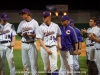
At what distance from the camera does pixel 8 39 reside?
6.54 meters

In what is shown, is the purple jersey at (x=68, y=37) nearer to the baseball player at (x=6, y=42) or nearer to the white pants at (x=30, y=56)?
the white pants at (x=30, y=56)

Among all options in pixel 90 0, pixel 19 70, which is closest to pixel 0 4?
pixel 90 0

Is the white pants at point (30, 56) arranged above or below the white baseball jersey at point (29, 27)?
below

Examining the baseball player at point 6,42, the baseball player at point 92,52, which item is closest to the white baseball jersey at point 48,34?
the baseball player at point 6,42

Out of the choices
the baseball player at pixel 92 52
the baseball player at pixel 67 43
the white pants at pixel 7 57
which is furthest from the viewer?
the baseball player at pixel 92 52

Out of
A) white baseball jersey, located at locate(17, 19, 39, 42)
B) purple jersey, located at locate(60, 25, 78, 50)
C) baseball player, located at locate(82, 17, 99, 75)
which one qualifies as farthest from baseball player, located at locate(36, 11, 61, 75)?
baseball player, located at locate(82, 17, 99, 75)

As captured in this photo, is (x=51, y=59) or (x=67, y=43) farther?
(x=67, y=43)

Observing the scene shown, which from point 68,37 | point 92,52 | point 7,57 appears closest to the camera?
point 68,37

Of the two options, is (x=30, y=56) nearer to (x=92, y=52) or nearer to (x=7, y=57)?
(x=7, y=57)

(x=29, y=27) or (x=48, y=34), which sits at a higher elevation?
(x=29, y=27)

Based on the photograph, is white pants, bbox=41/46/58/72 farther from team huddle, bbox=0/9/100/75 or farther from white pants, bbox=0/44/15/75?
white pants, bbox=0/44/15/75

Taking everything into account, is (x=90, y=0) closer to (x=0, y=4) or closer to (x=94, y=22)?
(x=0, y=4)

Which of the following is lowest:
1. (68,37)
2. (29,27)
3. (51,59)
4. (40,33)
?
(51,59)

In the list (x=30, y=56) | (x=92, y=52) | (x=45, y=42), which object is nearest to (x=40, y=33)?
(x=45, y=42)
